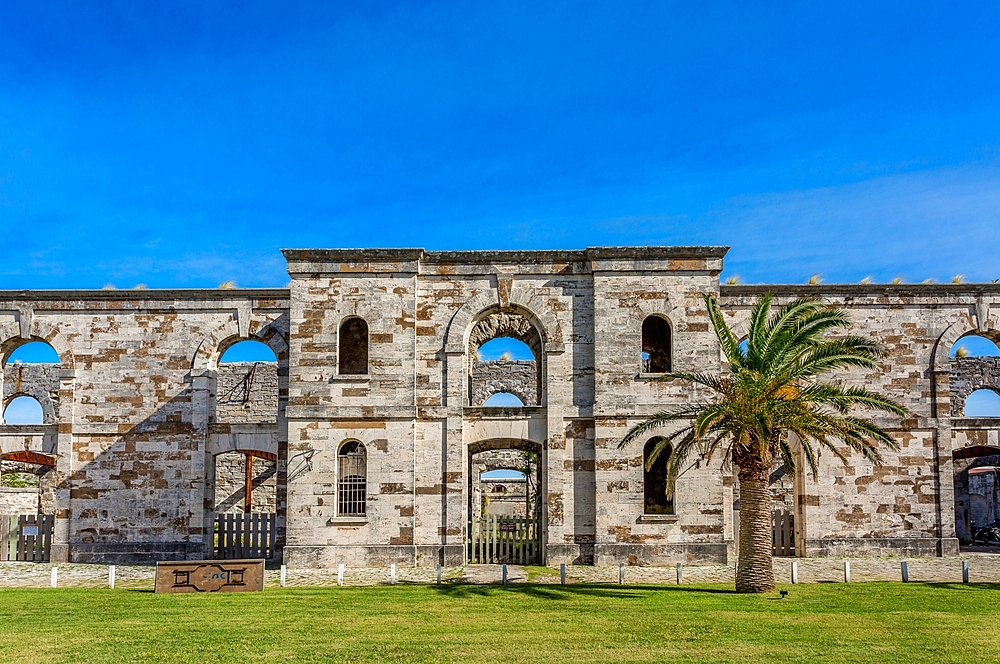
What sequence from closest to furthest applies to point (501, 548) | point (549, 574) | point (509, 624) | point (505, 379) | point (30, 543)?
point (509, 624)
point (549, 574)
point (501, 548)
point (30, 543)
point (505, 379)

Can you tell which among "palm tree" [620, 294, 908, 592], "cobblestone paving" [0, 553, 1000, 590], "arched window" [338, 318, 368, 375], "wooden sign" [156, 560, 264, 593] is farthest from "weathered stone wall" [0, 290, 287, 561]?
"palm tree" [620, 294, 908, 592]

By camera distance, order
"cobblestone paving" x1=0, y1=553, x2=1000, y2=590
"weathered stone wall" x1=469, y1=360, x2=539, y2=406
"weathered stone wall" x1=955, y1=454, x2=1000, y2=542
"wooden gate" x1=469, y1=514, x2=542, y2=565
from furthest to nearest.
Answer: "weathered stone wall" x1=469, y1=360, x2=539, y2=406
"weathered stone wall" x1=955, y1=454, x2=1000, y2=542
"wooden gate" x1=469, y1=514, x2=542, y2=565
"cobblestone paving" x1=0, y1=553, x2=1000, y2=590

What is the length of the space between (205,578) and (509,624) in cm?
653

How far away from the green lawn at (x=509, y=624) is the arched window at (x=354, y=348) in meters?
7.82

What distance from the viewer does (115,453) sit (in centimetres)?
2369

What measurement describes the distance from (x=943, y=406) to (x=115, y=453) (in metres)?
21.9

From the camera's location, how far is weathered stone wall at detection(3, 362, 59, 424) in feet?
105

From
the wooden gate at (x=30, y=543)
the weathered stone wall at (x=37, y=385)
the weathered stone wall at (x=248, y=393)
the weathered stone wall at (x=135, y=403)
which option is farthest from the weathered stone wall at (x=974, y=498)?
the weathered stone wall at (x=37, y=385)

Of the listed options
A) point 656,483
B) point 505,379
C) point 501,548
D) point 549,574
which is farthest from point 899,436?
point 505,379

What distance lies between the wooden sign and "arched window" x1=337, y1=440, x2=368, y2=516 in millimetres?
4818

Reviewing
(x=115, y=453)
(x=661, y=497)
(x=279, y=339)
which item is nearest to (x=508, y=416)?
(x=661, y=497)

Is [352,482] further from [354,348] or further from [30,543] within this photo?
[30,543]

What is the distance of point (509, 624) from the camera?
1415 centimetres

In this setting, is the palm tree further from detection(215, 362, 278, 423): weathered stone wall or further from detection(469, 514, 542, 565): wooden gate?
detection(215, 362, 278, 423): weathered stone wall
